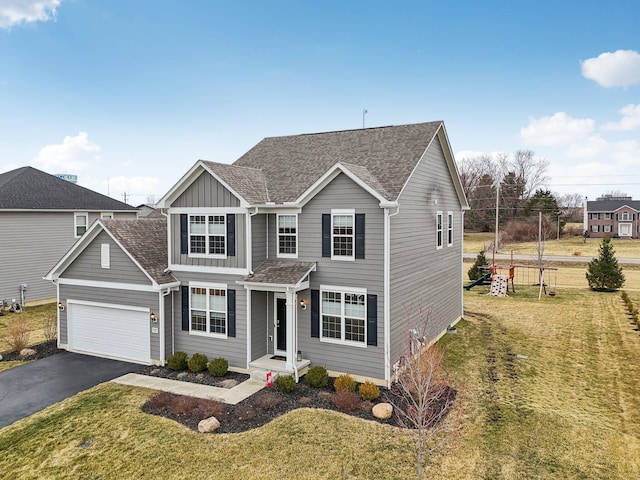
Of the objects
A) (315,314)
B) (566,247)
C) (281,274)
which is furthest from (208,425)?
(566,247)

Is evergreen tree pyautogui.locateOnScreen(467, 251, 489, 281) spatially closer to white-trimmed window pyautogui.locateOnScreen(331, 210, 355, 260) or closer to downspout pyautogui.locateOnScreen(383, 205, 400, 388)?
downspout pyautogui.locateOnScreen(383, 205, 400, 388)

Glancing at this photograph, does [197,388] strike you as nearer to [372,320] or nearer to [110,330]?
[110,330]

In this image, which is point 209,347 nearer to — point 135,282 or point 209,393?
point 209,393

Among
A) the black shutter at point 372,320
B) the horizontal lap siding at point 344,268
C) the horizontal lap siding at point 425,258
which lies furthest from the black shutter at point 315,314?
the horizontal lap siding at point 425,258

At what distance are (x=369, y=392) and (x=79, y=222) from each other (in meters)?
24.1

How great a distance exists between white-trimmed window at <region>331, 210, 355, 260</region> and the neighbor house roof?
228ft

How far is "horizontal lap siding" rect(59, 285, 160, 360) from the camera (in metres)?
14.8

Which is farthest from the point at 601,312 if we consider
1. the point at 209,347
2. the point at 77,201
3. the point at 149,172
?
the point at 149,172

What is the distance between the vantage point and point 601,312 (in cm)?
2295

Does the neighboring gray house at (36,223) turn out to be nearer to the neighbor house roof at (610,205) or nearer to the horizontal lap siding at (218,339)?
the horizontal lap siding at (218,339)

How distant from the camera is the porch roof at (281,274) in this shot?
13.0 m

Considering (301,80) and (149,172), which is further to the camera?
(149,172)

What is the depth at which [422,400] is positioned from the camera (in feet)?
26.5

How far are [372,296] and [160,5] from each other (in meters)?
17.7
